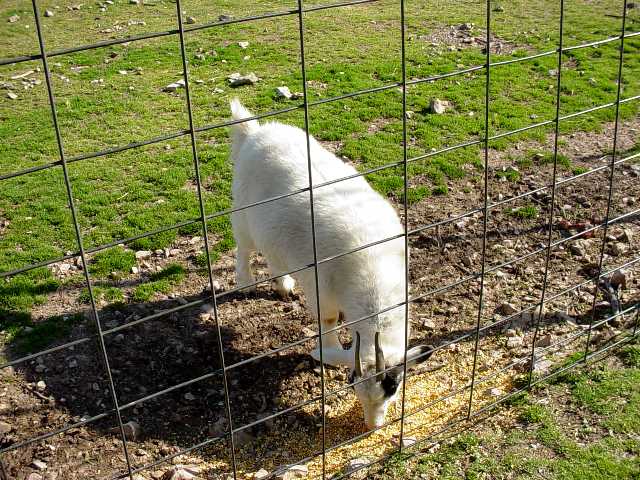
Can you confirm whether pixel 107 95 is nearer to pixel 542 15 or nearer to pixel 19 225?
pixel 19 225

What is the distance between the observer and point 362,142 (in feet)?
32.6

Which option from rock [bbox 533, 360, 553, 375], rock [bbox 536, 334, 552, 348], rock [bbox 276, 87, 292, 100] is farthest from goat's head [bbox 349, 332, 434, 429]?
rock [bbox 276, 87, 292, 100]

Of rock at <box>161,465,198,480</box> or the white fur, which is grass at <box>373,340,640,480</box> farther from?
rock at <box>161,465,198,480</box>

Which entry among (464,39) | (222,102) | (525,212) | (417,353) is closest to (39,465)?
(417,353)

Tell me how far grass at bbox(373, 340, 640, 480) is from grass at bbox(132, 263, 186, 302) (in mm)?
3212

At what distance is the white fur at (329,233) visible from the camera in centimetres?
517

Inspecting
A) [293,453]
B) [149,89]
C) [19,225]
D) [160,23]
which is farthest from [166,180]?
[160,23]

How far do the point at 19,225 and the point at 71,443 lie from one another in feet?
13.1

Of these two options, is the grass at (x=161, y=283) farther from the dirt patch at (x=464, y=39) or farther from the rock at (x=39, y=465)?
the dirt patch at (x=464, y=39)

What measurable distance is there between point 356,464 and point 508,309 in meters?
2.48

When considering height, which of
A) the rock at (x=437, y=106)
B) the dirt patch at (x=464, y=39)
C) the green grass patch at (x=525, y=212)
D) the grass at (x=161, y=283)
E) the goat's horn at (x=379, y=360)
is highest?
the goat's horn at (x=379, y=360)

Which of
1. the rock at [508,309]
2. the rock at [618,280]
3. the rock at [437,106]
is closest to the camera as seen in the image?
the rock at [508,309]

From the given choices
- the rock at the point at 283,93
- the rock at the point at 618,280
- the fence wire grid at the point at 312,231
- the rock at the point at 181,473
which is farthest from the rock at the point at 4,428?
the rock at the point at 283,93

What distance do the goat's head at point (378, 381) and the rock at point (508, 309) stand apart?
5.83ft
